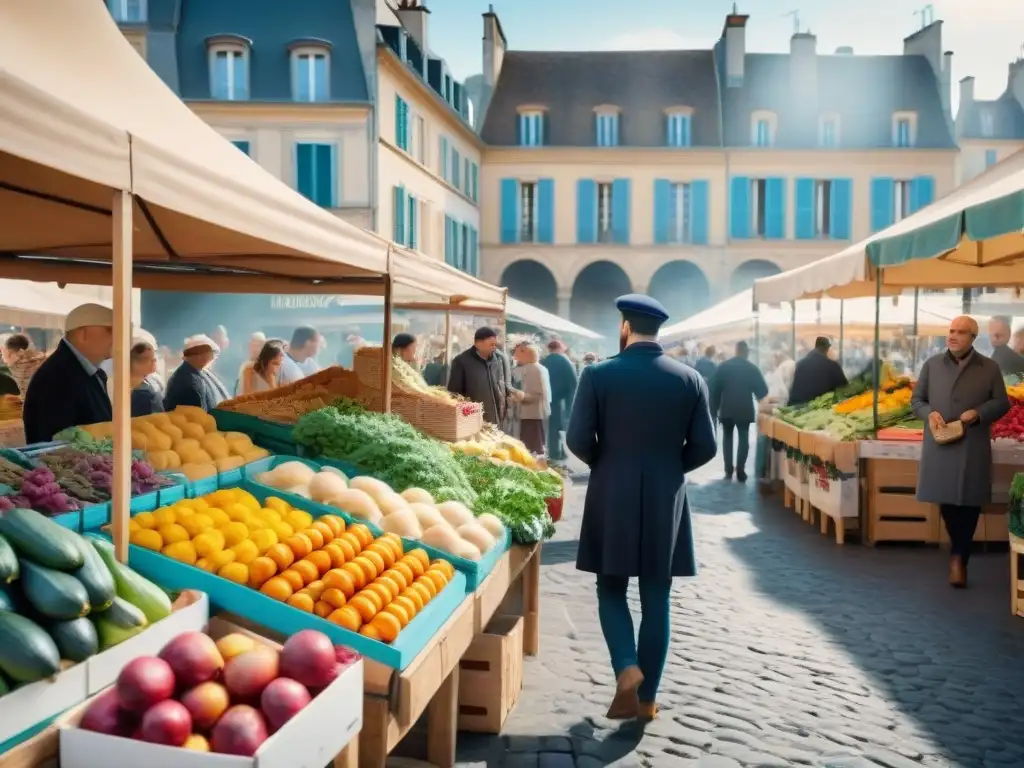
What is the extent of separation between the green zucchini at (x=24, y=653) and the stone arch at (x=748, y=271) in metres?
35.5

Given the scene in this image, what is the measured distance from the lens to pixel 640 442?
4.38 metres

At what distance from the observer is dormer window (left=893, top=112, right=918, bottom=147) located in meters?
36.9

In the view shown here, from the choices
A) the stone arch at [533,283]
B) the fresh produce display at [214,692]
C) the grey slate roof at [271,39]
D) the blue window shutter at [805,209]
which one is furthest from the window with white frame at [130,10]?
the fresh produce display at [214,692]

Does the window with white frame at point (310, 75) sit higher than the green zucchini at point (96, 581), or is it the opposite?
the window with white frame at point (310, 75)

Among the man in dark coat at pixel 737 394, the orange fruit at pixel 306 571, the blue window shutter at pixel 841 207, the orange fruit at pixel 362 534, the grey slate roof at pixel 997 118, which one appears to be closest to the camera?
the orange fruit at pixel 306 571

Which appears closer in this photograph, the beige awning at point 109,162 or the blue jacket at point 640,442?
the beige awning at point 109,162

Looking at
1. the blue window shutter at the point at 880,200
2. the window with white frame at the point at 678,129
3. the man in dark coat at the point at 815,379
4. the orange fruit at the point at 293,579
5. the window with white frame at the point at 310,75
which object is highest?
the window with white frame at the point at 678,129

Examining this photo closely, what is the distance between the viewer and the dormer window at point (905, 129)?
3694 centimetres

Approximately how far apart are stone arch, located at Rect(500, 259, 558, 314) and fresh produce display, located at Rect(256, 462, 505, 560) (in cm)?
Result: 3334

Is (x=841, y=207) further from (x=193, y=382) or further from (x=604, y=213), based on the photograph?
(x=193, y=382)

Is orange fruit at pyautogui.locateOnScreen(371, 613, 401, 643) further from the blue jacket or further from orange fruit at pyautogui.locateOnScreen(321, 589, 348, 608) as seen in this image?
the blue jacket

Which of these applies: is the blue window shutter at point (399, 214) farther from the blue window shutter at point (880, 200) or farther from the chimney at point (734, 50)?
the blue window shutter at point (880, 200)

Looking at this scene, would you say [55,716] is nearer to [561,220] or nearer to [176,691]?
[176,691]

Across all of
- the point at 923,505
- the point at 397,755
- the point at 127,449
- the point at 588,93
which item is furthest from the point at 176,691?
the point at 588,93
